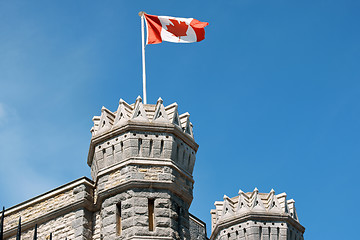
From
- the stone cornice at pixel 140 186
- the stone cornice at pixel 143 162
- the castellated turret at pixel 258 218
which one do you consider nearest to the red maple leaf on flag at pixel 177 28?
the castellated turret at pixel 258 218

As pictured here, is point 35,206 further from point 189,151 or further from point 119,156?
point 189,151

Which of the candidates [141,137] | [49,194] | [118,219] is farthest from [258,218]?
[49,194]

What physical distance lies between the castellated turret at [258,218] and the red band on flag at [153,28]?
732 cm

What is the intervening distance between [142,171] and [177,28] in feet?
26.2

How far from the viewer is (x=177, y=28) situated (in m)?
31.1

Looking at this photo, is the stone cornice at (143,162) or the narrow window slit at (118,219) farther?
the stone cornice at (143,162)

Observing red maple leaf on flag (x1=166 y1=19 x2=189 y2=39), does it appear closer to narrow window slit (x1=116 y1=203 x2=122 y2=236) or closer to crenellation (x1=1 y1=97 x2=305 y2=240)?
crenellation (x1=1 y1=97 x2=305 y2=240)

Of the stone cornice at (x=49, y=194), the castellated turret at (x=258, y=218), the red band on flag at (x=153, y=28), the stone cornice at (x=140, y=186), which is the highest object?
the red band on flag at (x=153, y=28)

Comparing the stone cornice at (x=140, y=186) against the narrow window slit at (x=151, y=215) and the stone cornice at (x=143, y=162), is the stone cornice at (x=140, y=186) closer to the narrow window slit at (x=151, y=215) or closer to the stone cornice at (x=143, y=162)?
the narrow window slit at (x=151, y=215)

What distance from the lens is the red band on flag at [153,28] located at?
30.9m

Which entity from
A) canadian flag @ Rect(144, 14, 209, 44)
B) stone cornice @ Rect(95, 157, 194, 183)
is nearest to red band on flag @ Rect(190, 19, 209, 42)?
canadian flag @ Rect(144, 14, 209, 44)

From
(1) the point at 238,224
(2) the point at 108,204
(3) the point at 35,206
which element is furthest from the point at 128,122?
(1) the point at 238,224

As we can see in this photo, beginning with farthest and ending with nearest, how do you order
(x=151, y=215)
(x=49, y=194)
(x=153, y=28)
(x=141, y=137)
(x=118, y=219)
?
(x=153, y=28) < (x=49, y=194) < (x=141, y=137) < (x=118, y=219) < (x=151, y=215)

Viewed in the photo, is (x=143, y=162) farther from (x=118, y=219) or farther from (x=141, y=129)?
(x=118, y=219)
